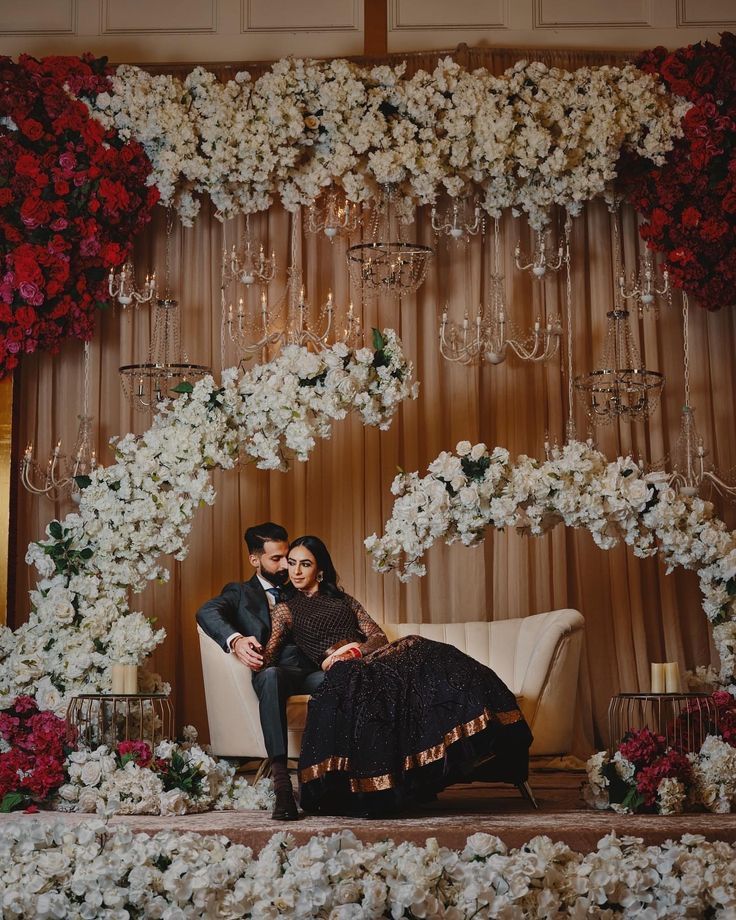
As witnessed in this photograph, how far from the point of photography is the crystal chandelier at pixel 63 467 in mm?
6250

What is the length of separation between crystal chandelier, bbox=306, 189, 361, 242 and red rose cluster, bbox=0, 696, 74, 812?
9.62 ft

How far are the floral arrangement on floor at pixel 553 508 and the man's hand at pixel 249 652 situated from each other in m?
0.63

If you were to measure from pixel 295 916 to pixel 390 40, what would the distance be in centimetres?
496

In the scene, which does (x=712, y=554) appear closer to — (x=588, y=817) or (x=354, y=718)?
(x=588, y=817)

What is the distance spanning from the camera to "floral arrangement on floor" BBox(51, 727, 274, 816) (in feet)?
14.9

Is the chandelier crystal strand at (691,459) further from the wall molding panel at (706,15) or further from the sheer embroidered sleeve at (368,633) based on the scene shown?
the sheer embroidered sleeve at (368,633)

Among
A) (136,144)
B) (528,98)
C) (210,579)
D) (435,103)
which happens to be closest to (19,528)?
(210,579)

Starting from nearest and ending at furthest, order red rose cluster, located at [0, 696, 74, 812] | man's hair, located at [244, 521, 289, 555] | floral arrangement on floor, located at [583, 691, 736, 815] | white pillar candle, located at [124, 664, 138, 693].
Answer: floral arrangement on floor, located at [583, 691, 736, 815], red rose cluster, located at [0, 696, 74, 812], white pillar candle, located at [124, 664, 138, 693], man's hair, located at [244, 521, 289, 555]

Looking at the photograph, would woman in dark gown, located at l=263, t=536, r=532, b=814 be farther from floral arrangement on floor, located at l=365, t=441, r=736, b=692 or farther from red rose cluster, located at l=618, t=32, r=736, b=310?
red rose cluster, located at l=618, t=32, r=736, b=310

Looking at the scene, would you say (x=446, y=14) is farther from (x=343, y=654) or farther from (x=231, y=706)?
(x=231, y=706)

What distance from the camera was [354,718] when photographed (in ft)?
14.2

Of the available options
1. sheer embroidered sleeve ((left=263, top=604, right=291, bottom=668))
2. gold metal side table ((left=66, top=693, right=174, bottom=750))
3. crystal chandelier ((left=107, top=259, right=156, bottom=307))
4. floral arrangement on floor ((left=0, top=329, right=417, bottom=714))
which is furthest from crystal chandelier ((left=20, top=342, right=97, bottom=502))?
sheer embroidered sleeve ((left=263, top=604, right=291, bottom=668))

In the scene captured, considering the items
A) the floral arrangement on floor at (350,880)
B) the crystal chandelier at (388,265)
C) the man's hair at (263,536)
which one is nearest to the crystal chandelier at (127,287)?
the crystal chandelier at (388,265)

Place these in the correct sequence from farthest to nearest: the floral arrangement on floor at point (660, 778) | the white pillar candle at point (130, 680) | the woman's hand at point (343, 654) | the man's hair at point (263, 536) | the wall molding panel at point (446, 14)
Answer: the wall molding panel at point (446, 14)
the man's hair at point (263, 536)
the woman's hand at point (343, 654)
the white pillar candle at point (130, 680)
the floral arrangement on floor at point (660, 778)
